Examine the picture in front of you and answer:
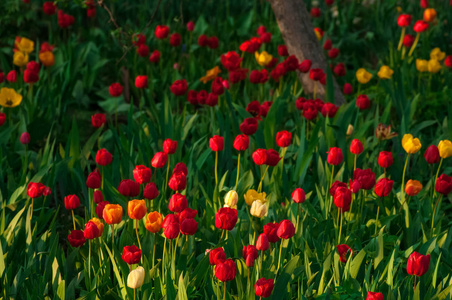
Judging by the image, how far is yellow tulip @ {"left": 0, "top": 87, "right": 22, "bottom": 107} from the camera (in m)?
3.38

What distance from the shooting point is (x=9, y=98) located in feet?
11.2

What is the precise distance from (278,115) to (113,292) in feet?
5.67

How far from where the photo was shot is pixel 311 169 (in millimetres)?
3299

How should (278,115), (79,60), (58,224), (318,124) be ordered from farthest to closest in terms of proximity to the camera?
1. (79,60)
2. (278,115)
3. (318,124)
4. (58,224)

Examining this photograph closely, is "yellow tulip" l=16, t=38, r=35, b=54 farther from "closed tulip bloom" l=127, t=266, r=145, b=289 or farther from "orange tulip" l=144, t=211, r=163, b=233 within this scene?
"closed tulip bloom" l=127, t=266, r=145, b=289

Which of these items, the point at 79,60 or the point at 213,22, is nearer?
the point at 79,60

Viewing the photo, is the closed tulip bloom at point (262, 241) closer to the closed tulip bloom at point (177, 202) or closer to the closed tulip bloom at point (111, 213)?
the closed tulip bloom at point (177, 202)

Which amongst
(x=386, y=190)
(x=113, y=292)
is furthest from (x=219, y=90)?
(x=113, y=292)

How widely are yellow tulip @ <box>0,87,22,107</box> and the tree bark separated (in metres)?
1.71

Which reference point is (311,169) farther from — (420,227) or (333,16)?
(333,16)

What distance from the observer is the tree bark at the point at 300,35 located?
4105 millimetres

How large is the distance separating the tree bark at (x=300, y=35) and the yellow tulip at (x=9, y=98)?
1712 mm

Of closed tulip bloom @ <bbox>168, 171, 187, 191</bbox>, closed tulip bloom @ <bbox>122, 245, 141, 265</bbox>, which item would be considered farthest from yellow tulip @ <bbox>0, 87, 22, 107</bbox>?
closed tulip bloom @ <bbox>122, 245, 141, 265</bbox>

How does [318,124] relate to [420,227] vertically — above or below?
above
